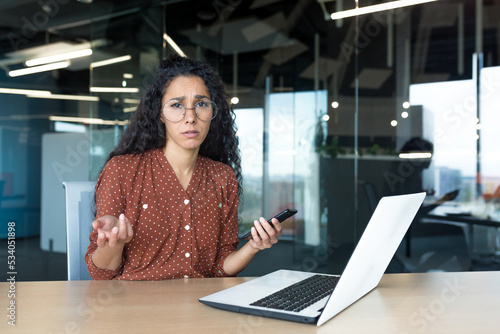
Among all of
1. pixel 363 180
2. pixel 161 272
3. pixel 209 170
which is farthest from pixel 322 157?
pixel 161 272

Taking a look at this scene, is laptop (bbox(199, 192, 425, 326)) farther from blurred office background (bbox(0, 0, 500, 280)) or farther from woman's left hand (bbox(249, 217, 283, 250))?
Answer: blurred office background (bbox(0, 0, 500, 280))

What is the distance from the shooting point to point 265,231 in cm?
131

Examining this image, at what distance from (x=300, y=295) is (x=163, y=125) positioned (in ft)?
3.27

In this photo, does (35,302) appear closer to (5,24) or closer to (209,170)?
(209,170)

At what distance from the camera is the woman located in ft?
5.14

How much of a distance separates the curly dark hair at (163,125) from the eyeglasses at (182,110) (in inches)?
4.3

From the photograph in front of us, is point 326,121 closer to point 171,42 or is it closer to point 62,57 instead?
point 171,42

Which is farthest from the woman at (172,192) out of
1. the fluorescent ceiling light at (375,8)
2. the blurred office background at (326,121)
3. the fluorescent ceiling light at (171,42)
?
the fluorescent ceiling light at (171,42)

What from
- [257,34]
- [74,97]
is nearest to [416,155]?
[257,34]

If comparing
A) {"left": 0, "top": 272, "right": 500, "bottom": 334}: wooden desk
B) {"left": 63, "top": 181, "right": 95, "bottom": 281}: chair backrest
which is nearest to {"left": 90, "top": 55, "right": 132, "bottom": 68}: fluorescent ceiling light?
{"left": 63, "top": 181, "right": 95, "bottom": 281}: chair backrest

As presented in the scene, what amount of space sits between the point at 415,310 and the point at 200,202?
2.92ft

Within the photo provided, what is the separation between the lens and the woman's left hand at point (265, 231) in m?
1.29

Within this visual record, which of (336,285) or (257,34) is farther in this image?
(257,34)

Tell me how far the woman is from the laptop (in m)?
0.23
